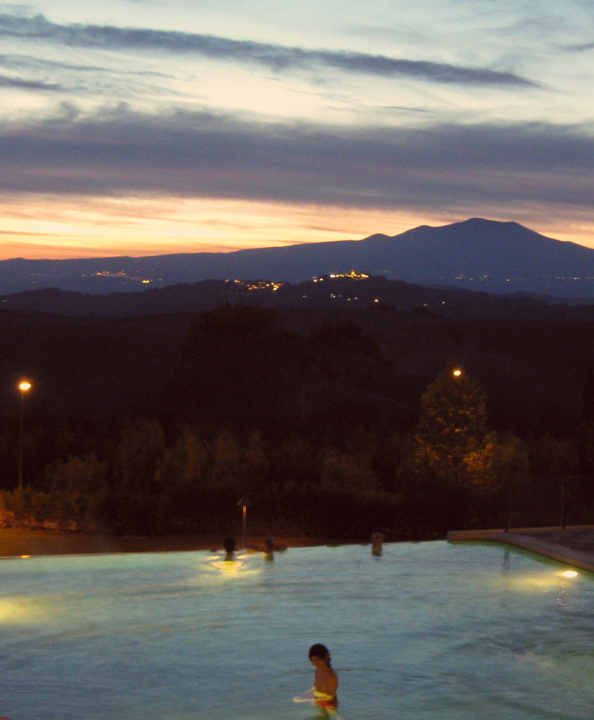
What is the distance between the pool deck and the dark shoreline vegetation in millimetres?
730

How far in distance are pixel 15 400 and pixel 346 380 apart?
18642 mm

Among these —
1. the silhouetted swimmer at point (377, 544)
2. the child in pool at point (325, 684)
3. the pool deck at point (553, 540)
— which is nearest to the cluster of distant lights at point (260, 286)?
the pool deck at point (553, 540)

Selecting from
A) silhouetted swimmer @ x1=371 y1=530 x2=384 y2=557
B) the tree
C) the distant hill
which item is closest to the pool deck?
silhouetted swimmer @ x1=371 y1=530 x2=384 y2=557

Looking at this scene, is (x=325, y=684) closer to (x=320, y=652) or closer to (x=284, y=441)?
(x=320, y=652)

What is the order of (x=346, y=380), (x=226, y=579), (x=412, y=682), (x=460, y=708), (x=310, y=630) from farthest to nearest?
(x=346, y=380)
(x=226, y=579)
(x=310, y=630)
(x=412, y=682)
(x=460, y=708)

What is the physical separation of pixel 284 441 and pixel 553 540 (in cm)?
1130

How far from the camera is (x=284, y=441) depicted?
27.3 m

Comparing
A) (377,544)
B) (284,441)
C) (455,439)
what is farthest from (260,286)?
(377,544)

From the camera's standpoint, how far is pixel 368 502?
21344 millimetres

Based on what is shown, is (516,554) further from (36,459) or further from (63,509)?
(36,459)

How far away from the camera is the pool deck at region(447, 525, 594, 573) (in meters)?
15.5

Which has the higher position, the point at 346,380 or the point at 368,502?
the point at 346,380

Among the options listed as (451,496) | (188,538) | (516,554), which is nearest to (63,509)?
(188,538)

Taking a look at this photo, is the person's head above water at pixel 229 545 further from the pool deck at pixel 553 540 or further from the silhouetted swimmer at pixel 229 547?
the pool deck at pixel 553 540
